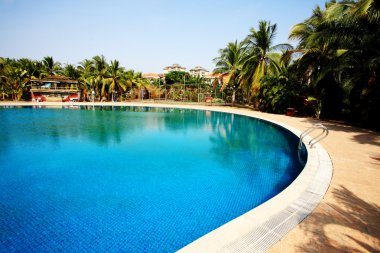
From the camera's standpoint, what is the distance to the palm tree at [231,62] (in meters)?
25.8

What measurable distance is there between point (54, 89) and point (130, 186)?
3672 cm

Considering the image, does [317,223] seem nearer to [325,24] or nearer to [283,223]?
[283,223]

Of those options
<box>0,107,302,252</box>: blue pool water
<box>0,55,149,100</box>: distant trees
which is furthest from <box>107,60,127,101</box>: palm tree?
<box>0,107,302,252</box>: blue pool water

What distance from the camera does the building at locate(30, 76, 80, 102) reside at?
33844mm

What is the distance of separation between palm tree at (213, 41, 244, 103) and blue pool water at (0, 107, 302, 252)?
15.6 meters

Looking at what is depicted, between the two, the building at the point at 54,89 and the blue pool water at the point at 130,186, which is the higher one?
the building at the point at 54,89

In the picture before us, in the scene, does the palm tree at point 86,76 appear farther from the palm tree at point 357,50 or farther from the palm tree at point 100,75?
the palm tree at point 357,50

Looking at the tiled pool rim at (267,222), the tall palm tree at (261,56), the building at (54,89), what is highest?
the tall palm tree at (261,56)

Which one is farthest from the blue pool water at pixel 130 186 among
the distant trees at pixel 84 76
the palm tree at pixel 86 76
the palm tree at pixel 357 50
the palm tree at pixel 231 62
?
the palm tree at pixel 86 76

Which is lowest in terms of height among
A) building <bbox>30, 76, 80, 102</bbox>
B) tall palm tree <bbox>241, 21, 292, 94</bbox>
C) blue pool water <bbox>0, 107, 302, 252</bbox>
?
blue pool water <bbox>0, 107, 302, 252</bbox>

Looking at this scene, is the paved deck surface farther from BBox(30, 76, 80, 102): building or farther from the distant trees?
BBox(30, 76, 80, 102): building

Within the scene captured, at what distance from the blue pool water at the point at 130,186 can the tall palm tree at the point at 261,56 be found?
11.1 metres

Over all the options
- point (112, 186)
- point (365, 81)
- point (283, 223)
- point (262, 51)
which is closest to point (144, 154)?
point (112, 186)

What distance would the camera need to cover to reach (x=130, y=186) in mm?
6039
